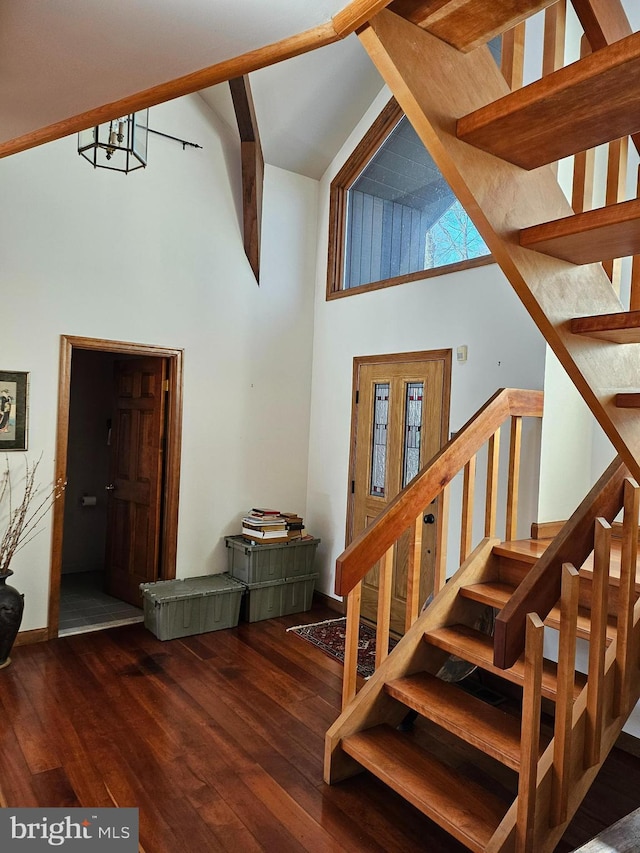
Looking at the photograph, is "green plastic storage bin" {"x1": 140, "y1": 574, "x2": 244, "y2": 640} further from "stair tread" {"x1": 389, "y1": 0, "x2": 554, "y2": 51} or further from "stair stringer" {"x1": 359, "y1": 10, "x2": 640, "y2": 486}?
"stair tread" {"x1": 389, "y1": 0, "x2": 554, "y2": 51}

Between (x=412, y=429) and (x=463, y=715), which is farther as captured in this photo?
(x=412, y=429)

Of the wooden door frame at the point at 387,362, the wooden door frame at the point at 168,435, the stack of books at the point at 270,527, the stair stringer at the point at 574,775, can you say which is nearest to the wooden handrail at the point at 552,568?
the stair stringer at the point at 574,775

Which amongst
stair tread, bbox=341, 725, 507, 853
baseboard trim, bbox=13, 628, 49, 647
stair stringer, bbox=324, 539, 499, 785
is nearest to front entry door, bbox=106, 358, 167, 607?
baseboard trim, bbox=13, 628, 49, 647

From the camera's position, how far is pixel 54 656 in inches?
147

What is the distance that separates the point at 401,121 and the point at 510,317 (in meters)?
1.97

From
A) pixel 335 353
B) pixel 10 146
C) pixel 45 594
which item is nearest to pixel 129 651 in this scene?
pixel 45 594

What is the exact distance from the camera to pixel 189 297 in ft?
15.0

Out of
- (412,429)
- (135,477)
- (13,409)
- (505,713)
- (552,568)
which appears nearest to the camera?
(552,568)

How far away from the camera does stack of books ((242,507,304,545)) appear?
459 centimetres

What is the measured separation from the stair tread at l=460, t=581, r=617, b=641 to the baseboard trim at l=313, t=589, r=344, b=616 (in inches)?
84.8

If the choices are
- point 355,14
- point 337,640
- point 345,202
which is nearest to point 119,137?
point 355,14

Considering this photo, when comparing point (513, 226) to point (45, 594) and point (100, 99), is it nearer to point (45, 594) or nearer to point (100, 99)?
point (100, 99)

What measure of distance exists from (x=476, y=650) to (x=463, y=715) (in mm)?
254

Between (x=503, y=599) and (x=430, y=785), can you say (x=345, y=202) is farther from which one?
Result: (x=430, y=785)
